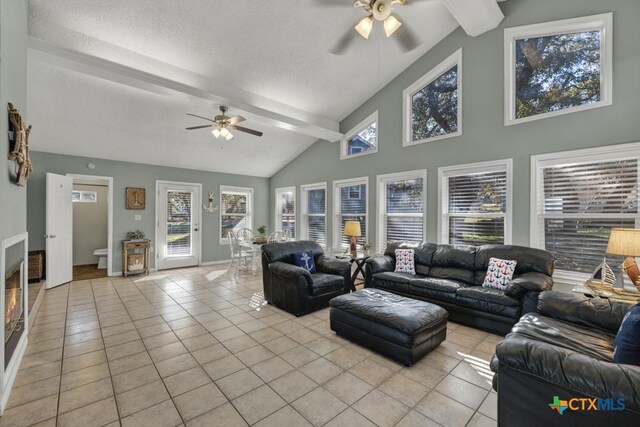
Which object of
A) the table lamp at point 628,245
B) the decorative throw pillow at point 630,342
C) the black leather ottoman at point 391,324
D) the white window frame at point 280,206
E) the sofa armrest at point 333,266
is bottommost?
the black leather ottoman at point 391,324

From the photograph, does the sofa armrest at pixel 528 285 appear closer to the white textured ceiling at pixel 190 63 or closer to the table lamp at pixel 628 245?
the table lamp at pixel 628 245

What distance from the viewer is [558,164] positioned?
344 cm

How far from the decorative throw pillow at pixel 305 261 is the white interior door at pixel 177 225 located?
3.93m

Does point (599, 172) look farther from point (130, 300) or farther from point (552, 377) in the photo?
point (130, 300)

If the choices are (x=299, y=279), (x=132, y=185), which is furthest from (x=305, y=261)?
(x=132, y=185)

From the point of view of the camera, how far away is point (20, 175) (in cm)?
249

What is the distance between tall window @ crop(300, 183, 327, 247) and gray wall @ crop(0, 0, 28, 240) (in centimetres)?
498

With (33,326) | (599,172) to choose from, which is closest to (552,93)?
(599,172)

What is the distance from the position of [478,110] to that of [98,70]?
16.6 ft

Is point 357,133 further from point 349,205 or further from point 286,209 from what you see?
point 286,209

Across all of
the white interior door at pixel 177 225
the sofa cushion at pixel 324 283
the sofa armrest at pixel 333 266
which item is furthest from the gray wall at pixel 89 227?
the sofa cushion at pixel 324 283

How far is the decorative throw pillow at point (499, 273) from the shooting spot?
3.36 metres

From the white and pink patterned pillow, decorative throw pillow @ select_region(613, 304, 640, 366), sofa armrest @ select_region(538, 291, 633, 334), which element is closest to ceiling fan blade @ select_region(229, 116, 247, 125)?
the white and pink patterned pillow

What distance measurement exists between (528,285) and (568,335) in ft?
3.17
